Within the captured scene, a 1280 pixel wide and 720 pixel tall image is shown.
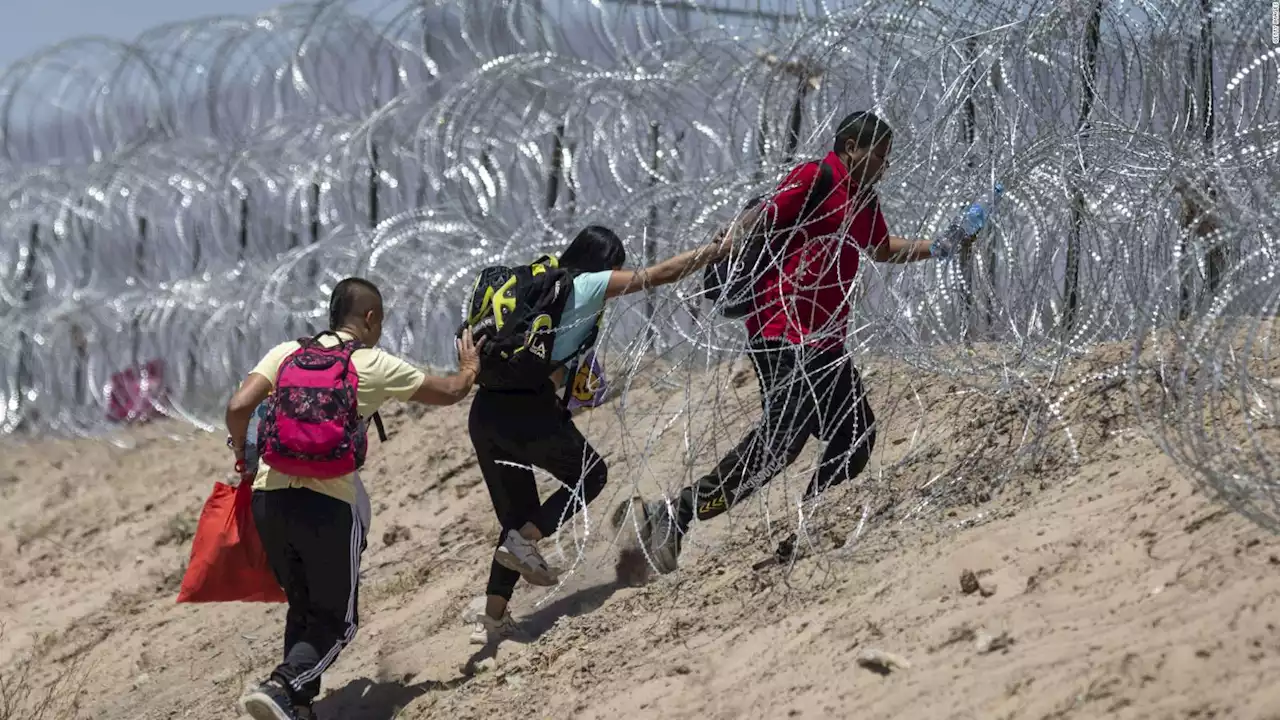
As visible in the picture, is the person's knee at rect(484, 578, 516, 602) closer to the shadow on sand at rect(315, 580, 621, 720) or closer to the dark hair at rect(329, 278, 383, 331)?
the shadow on sand at rect(315, 580, 621, 720)

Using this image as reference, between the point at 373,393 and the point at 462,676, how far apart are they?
3.94 feet

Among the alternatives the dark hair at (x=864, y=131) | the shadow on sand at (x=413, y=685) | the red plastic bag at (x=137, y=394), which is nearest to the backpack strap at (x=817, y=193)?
the dark hair at (x=864, y=131)

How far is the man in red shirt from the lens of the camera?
4750 millimetres

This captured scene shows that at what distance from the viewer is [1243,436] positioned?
166 inches

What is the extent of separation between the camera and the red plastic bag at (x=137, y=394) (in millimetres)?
11648

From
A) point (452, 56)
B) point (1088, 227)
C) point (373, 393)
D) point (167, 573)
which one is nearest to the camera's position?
point (373, 393)

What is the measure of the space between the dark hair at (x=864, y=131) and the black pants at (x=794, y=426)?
650 mm

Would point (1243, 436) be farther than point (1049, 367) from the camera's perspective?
No

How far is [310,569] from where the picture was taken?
4.70 m

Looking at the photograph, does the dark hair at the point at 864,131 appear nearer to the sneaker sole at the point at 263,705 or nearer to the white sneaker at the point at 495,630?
the white sneaker at the point at 495,630

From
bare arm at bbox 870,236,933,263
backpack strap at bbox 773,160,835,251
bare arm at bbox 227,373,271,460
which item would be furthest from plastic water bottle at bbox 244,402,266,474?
bare arm at bbox 870,236,933,263

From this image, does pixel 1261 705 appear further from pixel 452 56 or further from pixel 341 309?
pixel 452 56

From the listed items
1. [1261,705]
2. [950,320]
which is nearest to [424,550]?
[950,320]

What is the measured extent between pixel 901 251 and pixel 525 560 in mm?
1574
